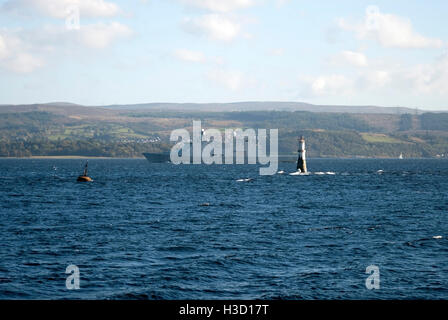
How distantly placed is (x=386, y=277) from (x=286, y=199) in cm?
5501

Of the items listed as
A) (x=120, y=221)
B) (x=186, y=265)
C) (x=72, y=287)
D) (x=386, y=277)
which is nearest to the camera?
(x=72, y=287)

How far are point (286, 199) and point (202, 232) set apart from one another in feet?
127

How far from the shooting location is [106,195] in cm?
9856

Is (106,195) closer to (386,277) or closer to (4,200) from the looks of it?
(4,200)

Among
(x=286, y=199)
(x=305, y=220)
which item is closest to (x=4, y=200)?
(x=286, y=199)

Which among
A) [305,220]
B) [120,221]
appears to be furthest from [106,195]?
[305,220]

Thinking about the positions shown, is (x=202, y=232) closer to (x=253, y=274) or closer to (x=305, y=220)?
(x=305, y=220)

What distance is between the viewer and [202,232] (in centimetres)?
5309

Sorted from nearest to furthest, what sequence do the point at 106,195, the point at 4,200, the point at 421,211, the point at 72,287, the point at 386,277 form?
the point at 72,287 → the point at 386,277 → the point at 421,211 → the point at 4,200 → the point at 106,195
